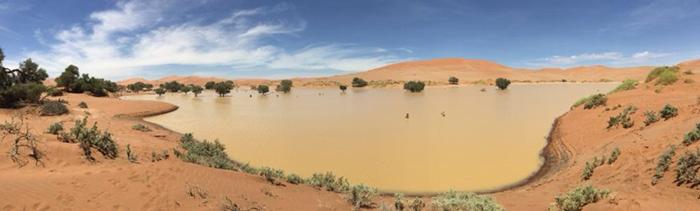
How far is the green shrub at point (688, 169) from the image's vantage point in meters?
6.57

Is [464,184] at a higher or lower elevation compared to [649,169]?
lower

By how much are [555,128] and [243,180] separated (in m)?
15.4

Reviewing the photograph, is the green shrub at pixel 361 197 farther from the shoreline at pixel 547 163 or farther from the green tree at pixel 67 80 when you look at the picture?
the green tree at pixel 67 80

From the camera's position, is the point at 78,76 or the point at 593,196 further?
the point at 78,76

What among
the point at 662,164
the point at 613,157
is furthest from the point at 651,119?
the point at 662,164

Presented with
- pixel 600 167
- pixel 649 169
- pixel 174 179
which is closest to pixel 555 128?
pixel 600 167

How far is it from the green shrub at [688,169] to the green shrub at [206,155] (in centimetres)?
863

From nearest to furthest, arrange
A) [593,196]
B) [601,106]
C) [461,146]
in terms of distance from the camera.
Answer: [593,196] < [461,146] < [601,106]

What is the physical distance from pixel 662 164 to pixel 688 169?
0.89 metres

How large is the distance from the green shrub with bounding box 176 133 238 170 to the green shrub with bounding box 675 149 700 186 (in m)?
8.63

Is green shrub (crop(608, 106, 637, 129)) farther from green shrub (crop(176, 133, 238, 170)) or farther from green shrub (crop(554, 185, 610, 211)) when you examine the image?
green shrub (crop(176, 133, 238, 170))

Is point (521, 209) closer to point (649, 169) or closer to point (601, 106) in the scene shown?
point (649, 169)

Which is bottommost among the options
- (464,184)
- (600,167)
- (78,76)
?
(464,184)

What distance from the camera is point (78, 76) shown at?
3672 centimetres
